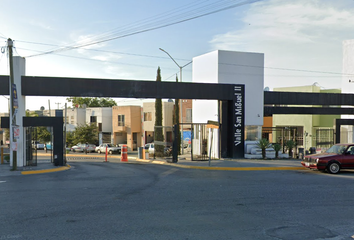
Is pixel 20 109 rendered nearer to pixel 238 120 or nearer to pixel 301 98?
pixel 238 120

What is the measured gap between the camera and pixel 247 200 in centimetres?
1054

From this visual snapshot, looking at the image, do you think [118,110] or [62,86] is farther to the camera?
[118,110]

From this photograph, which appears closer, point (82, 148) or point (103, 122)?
point (82, 148)

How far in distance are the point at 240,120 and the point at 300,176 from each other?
8438mm

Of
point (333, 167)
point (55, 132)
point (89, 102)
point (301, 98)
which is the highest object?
point (89, 102)

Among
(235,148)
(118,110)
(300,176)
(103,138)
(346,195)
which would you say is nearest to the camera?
(346,195)

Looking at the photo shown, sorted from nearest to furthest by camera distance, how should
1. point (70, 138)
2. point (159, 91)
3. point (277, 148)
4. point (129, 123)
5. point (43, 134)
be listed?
1. point (159, 91)
2. point (277, 148)
3. point (129, 123)
4. point (70, 138)
5. point (43, 134)

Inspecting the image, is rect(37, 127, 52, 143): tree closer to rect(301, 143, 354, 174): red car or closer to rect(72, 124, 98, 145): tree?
rect(72, 124, 98, 145): tree

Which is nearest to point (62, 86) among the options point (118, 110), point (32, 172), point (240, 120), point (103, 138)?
point (32, 172)

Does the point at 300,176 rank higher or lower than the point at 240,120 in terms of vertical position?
lower

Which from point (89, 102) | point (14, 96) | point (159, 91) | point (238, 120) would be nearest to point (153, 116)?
point (238, 120)

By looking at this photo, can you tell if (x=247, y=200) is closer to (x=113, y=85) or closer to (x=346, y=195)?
(x=346, y=195)

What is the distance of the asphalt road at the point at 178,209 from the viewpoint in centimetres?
732

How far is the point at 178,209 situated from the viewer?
9.30 metres
